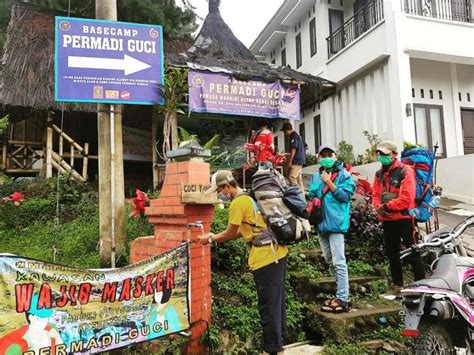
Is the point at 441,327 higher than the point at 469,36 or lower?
lower

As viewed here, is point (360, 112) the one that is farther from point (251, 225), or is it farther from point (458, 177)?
point (251, 225)

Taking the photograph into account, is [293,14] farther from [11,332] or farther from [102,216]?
[11,332]

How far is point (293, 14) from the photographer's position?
16.5 meters

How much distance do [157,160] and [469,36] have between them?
10.3m

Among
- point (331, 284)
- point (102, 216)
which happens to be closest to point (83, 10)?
point (102, 216)

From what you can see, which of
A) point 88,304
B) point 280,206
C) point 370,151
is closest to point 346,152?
point 370,151

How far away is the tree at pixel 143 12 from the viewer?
38.5 ft

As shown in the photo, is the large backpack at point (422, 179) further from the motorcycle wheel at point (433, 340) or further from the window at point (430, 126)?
the window at point (430, 126)

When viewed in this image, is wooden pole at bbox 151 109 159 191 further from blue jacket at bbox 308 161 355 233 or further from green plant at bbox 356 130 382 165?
blue jacket at bbox 308 161 355 233

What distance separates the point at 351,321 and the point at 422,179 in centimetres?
211

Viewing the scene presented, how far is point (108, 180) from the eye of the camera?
13.8 feet

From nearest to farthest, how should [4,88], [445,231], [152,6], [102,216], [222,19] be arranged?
[445,231] → [102,216] → [4,88] → [152,6] → [222,19]

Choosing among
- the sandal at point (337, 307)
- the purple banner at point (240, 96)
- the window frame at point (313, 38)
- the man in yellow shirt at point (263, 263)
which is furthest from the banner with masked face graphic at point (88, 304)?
the window frame at point (313, 38)

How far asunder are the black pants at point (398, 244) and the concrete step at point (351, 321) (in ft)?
1.66
